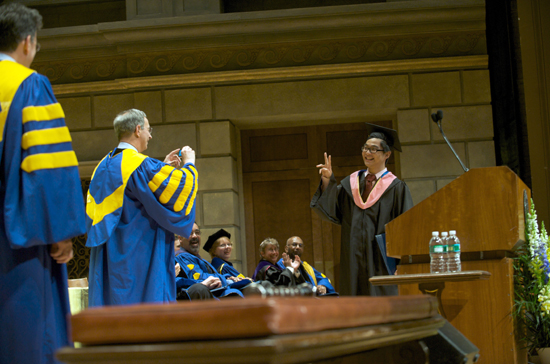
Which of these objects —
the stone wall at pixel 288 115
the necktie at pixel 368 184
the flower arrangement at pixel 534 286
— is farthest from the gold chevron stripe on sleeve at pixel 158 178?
the stone wall at pixel 288 115

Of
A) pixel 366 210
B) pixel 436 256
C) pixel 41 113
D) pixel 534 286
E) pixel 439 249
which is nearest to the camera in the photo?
pixel 41 113

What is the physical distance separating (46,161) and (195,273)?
360 cm

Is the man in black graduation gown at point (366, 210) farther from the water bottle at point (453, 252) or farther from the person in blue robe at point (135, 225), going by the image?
the person in blue robe at point (135, 225)

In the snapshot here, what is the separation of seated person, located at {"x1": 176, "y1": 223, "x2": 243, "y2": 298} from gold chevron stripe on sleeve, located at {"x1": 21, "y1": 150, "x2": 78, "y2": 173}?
3.13m

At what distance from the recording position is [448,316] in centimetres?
352

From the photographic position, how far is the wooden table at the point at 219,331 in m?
0.97

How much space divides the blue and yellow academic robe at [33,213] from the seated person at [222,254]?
13.7ft

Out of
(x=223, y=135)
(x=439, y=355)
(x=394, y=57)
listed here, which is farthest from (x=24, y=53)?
(x=394, y=57)

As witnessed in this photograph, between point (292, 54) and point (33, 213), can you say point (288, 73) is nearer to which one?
point (292, 54)

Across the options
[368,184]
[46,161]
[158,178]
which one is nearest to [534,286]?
[368,184]

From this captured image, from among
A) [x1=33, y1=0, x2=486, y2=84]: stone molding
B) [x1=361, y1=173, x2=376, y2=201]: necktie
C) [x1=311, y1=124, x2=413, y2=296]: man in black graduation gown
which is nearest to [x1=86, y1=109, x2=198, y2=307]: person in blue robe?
[x1=311, y1=124, x2=413, y2=296]: man in black graduation gown

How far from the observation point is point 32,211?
2.09 meters

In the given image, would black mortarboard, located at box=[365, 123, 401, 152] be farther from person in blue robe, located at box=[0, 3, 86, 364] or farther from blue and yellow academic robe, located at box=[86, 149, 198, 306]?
person in blue robe, located at box=[0, 3, 86, 364]

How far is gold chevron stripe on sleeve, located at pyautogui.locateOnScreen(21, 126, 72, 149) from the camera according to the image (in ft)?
7.02
